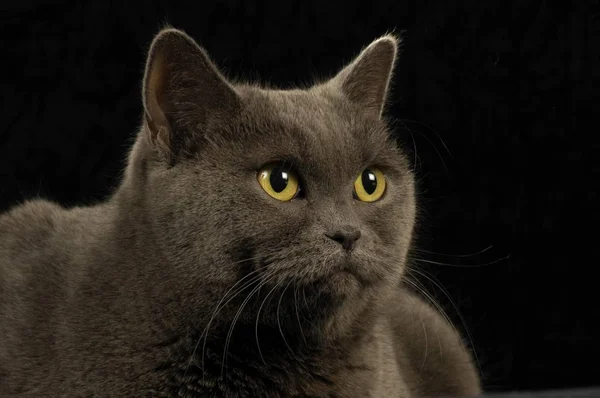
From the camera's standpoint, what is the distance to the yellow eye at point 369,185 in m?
2.30

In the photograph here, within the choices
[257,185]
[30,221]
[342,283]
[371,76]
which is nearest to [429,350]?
[371,76]

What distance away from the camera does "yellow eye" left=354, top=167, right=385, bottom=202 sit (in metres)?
2.30

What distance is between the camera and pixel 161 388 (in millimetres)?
2186

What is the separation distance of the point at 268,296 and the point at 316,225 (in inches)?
7.4

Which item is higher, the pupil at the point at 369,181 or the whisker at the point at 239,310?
the pupil at the point at 369,181

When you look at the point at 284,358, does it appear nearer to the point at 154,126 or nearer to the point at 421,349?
the point at 154,126

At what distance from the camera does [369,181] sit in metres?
2.33

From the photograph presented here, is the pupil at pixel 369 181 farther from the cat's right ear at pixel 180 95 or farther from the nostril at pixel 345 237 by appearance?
the cat's right ear at pixel 180 95

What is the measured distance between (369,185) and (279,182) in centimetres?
25

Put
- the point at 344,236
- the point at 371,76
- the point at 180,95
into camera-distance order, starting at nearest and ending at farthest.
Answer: the point at 344,236 → the point at 180,95 → the point at 371,76

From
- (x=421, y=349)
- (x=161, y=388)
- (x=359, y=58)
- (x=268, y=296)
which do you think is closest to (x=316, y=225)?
(x=268, y=296)

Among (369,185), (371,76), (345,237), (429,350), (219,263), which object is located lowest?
(429,350)

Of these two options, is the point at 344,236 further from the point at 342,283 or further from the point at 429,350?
the point at 429,350

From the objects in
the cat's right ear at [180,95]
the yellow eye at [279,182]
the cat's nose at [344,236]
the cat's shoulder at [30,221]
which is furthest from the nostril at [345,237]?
the cat's shoulder at [30,221]
